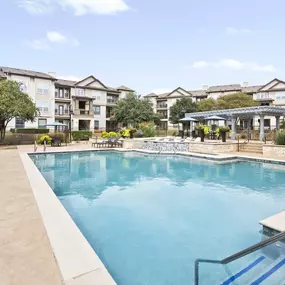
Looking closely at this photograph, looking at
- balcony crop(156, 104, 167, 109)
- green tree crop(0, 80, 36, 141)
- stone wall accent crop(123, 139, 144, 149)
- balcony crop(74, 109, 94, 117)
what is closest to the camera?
green tree crop(0, 80, 36, 141)

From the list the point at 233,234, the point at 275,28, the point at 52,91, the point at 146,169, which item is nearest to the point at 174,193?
the point at 233,234

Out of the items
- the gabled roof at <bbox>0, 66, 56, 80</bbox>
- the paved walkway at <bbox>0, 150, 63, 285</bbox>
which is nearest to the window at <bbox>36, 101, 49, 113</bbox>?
the gabled roof at <bbox>0, 66, 56, 80</bbox>

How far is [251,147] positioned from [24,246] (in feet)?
57.4

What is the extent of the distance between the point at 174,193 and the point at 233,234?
330 centimetres

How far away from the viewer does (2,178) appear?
8.07m

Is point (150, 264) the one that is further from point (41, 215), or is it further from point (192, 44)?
point (192, 44)

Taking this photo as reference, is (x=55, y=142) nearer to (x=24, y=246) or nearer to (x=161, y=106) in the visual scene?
(x=24, y=246)

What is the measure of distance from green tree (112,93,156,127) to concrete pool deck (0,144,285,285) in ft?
111

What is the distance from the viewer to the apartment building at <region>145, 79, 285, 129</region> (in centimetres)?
4366

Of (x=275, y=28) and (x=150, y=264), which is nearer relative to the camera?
(x=150, y=264)

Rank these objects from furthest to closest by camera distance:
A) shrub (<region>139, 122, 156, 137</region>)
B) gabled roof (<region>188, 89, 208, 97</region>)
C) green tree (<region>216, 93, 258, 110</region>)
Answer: gabled roof (<region>188, 89, 208, 97</region>) < green tree (<region>216, 93, 258, 110</region>) < shrub (<region>139, 122, 156, 137</region>)

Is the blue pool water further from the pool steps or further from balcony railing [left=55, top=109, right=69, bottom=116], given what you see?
balcony railing [left=55, top=109, right=69, bottom=116]

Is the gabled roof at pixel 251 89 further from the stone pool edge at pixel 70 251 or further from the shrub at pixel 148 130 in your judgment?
the stone pool edge at pixel 70 251

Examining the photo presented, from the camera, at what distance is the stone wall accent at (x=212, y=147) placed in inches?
682
